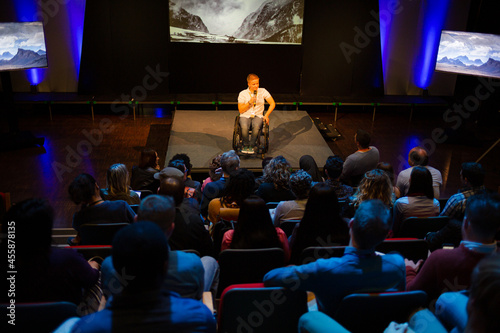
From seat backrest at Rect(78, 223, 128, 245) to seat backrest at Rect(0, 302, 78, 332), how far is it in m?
1.01

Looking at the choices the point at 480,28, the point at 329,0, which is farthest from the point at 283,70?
the point at 480,28

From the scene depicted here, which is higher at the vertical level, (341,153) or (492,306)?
(492,306)

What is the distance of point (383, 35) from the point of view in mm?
8469

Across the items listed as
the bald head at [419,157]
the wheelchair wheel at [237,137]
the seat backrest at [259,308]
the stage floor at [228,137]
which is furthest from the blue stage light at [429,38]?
the seat backrest at [259,308]

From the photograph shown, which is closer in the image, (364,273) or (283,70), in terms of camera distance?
(364,273)

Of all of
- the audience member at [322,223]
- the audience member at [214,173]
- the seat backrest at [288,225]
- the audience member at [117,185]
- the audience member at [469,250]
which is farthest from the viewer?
the audience member at [214,173]

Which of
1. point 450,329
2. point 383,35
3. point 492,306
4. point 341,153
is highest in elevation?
point 383,35

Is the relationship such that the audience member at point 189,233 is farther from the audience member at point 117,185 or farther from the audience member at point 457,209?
the audience member at point 457,209

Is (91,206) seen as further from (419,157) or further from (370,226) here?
(419,157)

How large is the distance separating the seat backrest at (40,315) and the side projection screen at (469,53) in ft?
22.0

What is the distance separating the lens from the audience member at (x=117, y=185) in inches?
131

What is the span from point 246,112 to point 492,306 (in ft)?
16.3

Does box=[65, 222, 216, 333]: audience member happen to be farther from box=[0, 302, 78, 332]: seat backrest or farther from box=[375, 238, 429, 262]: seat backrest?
box=[375, 238, 429, 262]: seat backrest

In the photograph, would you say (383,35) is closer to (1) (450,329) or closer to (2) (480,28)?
(2) (480,28)
